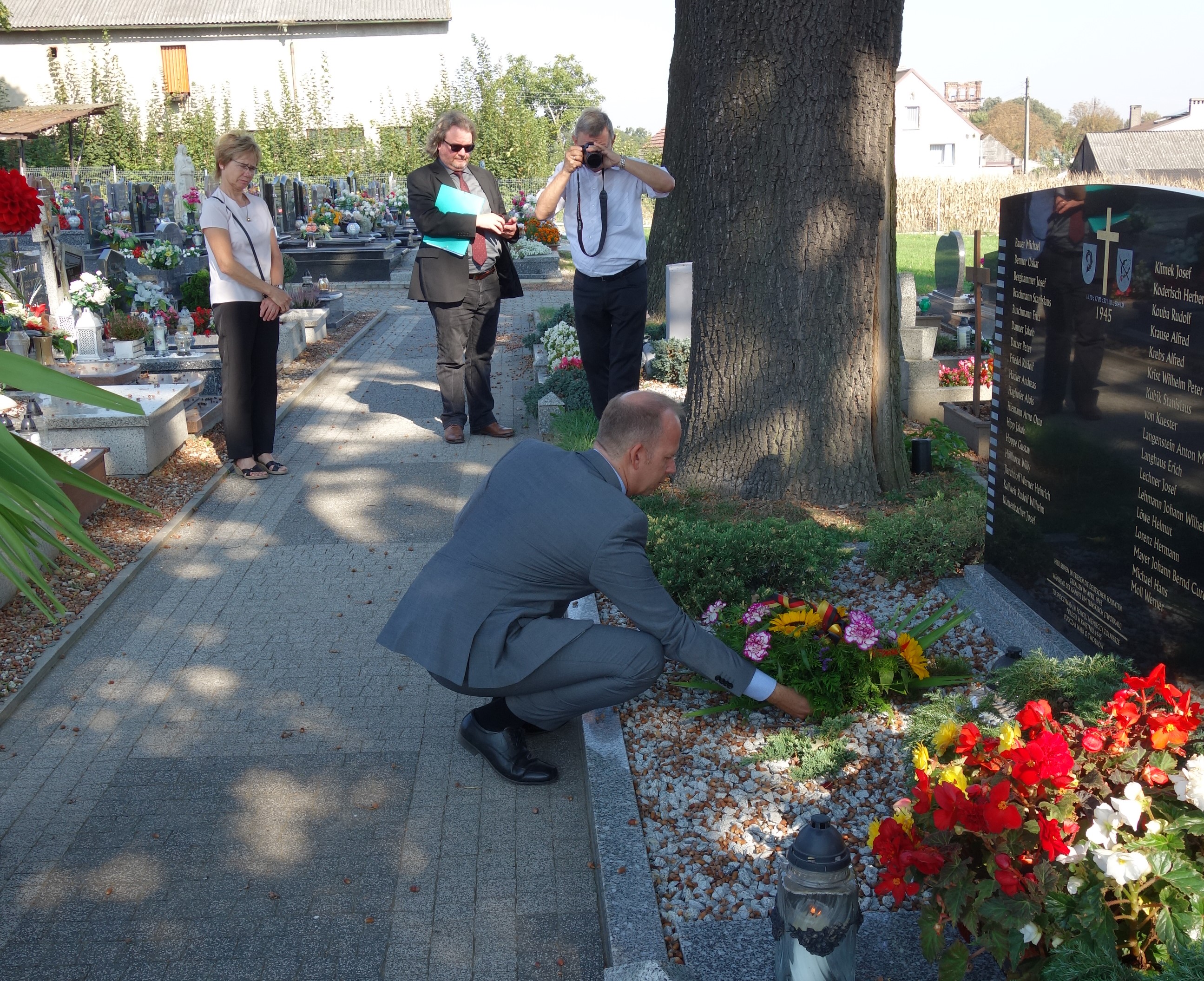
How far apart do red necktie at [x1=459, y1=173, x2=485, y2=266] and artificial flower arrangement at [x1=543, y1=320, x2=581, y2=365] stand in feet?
7.34

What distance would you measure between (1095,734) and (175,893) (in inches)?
101

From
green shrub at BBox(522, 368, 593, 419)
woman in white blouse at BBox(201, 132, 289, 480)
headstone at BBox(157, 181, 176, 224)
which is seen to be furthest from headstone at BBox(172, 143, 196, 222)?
woman in white blouse at BBox(201, 132, 289, 480)

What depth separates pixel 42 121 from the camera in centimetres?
3119

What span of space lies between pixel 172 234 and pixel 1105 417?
15038 mm

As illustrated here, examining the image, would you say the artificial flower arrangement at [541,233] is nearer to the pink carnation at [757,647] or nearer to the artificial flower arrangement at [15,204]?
the artificial flower arrangement at [15,204]

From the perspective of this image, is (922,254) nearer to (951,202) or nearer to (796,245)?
(951,202)

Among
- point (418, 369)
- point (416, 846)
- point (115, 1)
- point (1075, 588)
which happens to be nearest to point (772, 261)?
point (1075, 588)

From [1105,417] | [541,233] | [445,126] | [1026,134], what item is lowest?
[1105,417]

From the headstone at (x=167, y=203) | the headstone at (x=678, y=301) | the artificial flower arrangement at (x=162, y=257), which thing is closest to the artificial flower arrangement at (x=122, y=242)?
the artificial flower arrangement at (x=162, y=257)

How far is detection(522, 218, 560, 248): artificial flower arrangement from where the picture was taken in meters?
22.9

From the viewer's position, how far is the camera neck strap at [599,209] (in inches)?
267

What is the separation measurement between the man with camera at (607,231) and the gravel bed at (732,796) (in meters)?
3.17

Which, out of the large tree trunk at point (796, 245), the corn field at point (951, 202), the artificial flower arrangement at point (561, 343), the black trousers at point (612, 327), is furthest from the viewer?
the corn field at point (951, 202)

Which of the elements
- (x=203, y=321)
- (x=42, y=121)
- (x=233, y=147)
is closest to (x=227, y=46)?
(x=42, y=121)
